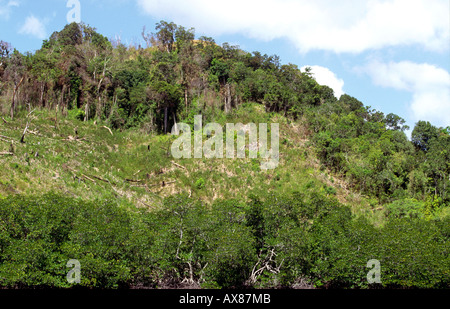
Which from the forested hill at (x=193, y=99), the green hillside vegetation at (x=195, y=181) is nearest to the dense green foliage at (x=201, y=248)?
the green hillside vegetation at (x=195, y=181)

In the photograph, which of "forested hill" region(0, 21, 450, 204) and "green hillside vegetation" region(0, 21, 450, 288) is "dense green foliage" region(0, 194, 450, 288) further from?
"forested hill" region(0, 21, 450, 204)

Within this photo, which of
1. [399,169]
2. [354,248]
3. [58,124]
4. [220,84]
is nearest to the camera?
[354,248]

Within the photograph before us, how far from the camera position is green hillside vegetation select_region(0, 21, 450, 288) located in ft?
63.4

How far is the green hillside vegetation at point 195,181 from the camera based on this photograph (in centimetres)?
1933

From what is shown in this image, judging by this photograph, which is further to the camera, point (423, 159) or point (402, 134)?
point (402, 134)

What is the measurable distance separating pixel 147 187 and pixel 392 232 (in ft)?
67.0

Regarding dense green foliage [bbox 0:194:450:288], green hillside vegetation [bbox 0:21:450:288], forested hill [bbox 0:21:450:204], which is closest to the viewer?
dense green foliage [bbox 0:194:450:288]

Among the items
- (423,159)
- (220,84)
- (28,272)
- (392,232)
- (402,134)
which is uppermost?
(220,84)

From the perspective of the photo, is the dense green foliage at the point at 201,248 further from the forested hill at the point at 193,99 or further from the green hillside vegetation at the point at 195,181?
the forested hill at the point at 193,99

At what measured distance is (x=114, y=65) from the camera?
4512cm

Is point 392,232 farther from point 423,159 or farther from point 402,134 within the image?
point 402,134

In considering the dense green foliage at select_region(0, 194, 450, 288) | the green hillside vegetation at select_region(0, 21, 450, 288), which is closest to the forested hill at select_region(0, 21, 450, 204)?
the green hillside vegetation at select_region(0, 21, 450, 288)

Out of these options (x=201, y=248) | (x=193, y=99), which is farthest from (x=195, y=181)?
(x=201, y=248)
